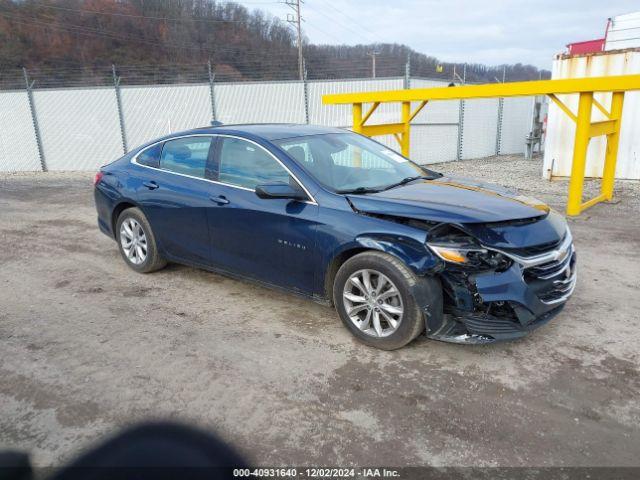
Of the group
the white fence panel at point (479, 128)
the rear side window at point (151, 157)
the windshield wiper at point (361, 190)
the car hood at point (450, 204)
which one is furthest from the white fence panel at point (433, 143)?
the windshield wiper at point (361, 190)

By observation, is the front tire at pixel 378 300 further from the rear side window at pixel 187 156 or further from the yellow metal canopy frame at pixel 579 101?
the yellow metal canopy frame at pixel 579 101

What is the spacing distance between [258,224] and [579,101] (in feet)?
18.0

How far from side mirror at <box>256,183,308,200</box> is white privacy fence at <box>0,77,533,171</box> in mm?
10874

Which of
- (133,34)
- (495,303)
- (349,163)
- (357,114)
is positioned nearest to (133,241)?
(349,163)

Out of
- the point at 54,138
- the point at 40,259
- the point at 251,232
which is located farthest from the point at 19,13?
the point at 251,232

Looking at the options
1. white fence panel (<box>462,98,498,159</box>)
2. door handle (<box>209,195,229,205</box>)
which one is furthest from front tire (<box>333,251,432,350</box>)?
white fence panel (<box>462,98,498,159</box>)

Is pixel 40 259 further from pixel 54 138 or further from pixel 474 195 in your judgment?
pixel 54 138

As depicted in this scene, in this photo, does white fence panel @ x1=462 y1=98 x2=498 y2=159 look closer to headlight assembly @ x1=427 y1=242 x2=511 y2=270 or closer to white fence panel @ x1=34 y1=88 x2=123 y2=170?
white fence panel @ x1=34 y1=88 x2=123 y2=170

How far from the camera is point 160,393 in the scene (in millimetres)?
3186

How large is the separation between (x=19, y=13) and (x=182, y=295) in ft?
165

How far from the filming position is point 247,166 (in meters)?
4.41

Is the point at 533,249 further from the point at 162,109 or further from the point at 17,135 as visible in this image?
the point at 17,135

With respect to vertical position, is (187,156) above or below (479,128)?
above

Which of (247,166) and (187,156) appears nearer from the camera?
(247,166)
